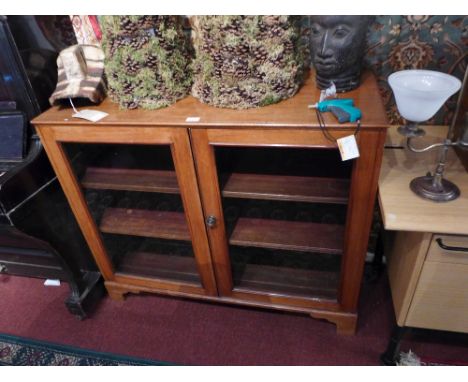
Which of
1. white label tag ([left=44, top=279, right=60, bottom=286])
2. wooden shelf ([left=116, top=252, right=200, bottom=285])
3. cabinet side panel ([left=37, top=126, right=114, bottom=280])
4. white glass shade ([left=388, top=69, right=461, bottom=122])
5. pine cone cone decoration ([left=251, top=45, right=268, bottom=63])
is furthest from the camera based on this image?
white label tag ([left=44, top=279, right=60, bottom=286])

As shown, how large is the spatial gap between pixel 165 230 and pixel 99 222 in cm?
33

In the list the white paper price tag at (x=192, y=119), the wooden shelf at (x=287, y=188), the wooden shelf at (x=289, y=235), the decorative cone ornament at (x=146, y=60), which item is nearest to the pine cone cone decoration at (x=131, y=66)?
the decorative cone ornament at (x=146, y=60)

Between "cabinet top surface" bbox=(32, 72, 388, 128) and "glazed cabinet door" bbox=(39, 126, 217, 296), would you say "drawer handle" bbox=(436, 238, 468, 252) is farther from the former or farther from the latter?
"glazed cabinet door" bbox=(39, 126, 217, 296)

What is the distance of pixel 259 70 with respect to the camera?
1099 mm

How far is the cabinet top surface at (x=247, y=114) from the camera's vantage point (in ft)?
3.41

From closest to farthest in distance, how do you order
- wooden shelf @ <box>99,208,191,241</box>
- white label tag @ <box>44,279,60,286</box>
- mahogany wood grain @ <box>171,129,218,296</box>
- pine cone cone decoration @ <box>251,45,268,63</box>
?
pine cone cone decoration @ <box>251,45,268,63</box> → mahogany wood grain @ <box>171,129,218,296</box> → wooden shelf @ <box>99,208,191,241</box> → white label tag @ <box>44,279,60,286</box>

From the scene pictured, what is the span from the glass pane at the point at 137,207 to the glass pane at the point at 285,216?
238mm

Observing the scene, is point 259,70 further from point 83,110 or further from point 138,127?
point 83,110

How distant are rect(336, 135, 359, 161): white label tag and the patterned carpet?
4.10 ft

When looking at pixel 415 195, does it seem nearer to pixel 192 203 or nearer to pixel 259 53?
pixel 259 53

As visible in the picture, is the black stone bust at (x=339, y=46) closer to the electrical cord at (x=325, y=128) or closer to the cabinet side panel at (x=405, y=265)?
the electrical cord at (x=325, y=128)

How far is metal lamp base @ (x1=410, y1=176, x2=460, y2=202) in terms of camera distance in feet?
3.58

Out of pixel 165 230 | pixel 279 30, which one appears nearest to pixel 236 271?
pixel 165 230

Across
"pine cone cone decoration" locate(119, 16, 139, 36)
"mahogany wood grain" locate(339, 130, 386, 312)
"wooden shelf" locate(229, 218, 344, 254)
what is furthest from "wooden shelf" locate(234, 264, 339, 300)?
"pine cone cone decoration" locate(119, 16, 139, 36)
